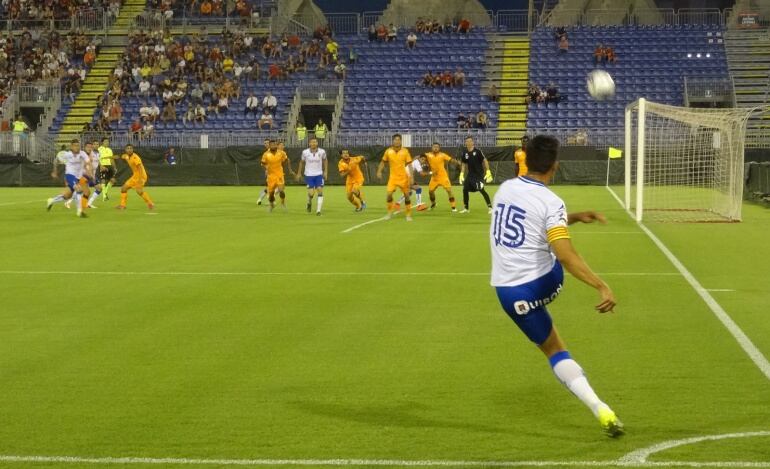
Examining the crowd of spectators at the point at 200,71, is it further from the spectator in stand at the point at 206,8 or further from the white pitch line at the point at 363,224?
the white pitch line at the point at 363,224

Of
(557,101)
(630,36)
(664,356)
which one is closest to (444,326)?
(664,356)

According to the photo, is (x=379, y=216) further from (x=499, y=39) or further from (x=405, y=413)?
(x=499, y=39)

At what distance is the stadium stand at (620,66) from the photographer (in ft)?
178

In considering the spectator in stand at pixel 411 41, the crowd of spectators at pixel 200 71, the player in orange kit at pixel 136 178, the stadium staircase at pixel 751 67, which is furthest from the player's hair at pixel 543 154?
the spectator in stand at pixel 411 41

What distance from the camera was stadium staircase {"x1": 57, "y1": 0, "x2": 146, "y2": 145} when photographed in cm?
5672

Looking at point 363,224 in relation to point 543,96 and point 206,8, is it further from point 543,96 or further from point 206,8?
point 206,8

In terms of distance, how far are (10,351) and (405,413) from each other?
165 inches

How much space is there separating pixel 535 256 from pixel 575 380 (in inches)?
30.4

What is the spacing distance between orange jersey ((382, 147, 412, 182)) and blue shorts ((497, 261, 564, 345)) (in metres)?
20.7

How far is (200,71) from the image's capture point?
193ft

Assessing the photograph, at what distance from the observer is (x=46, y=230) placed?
24938 mm

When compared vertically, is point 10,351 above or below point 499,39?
below

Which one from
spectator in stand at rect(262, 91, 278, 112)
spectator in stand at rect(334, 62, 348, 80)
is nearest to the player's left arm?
spectator in stand at rect(262, 91, 278, 112)

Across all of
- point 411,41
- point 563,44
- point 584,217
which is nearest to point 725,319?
point 584,217
